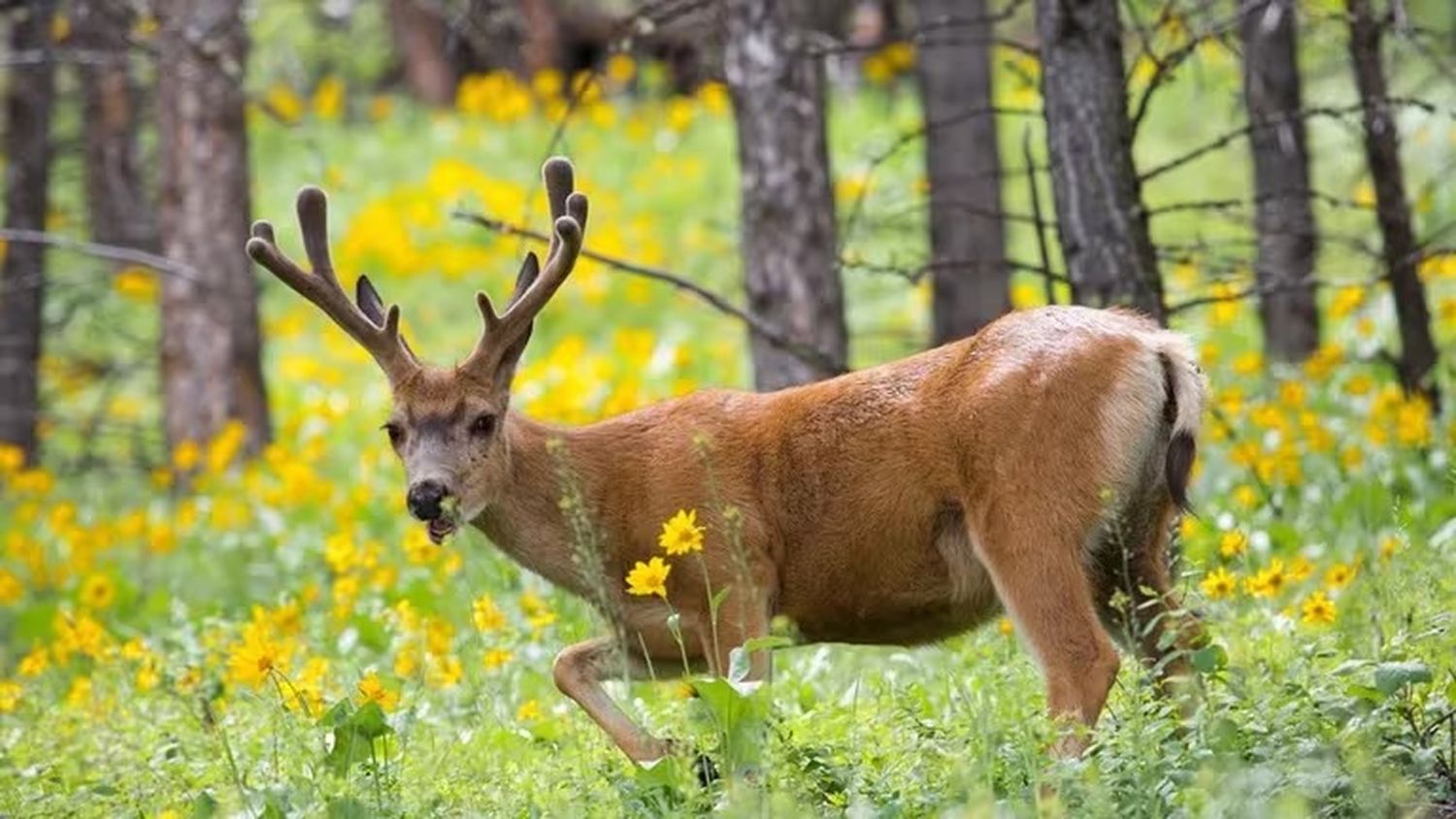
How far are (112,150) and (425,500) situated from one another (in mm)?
9876

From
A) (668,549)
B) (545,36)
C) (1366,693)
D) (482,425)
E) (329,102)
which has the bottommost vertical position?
(1366,693)

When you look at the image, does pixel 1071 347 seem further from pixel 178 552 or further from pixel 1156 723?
pixel 178 552

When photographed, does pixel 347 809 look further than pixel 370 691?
No

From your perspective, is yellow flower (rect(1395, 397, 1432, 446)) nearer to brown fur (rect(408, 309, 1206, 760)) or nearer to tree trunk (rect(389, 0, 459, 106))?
brown fur (rect(408, 309, 1206, 760))

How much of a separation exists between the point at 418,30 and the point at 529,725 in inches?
930

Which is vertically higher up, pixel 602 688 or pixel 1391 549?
Answer: pixel 1391 549

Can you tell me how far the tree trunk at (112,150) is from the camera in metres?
16.0

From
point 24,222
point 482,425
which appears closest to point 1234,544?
point 482,425

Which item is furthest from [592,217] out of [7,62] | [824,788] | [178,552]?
[824,788]

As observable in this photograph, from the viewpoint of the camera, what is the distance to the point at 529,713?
24.6 ft

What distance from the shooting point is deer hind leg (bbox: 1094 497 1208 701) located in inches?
271

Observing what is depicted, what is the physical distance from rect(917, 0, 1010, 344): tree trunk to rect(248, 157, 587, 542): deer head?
6.39 metres

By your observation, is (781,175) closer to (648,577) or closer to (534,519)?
(534,519)

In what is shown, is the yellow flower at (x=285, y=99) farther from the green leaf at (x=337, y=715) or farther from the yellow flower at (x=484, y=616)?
the green leaf at (x=337, y=715)
